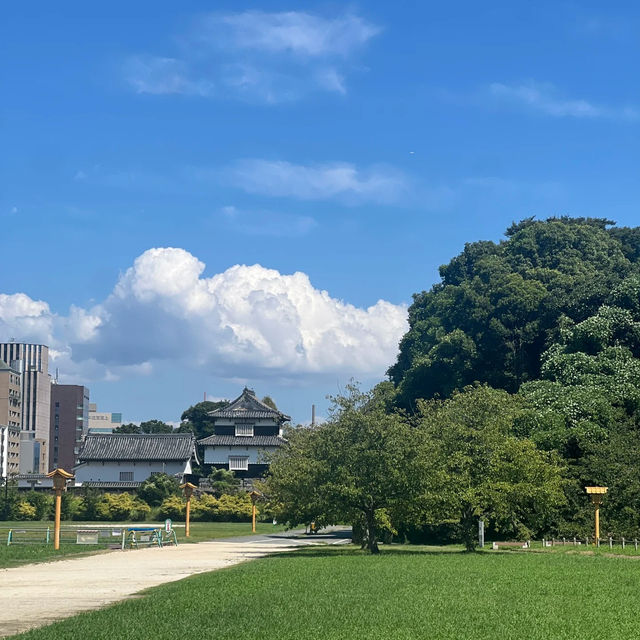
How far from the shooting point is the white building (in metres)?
94.2

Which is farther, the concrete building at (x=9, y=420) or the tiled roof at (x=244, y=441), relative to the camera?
the concrete building at (x=9, y=420)

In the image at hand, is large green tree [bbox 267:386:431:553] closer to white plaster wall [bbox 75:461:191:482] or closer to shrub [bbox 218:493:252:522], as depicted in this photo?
shrub [bbox 218:493:252:522]

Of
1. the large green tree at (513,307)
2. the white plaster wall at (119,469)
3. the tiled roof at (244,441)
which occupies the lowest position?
the white plaster wall at (119,469)

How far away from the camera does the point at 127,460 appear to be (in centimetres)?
9412

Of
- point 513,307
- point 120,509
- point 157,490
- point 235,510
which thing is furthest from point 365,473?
point 157,490

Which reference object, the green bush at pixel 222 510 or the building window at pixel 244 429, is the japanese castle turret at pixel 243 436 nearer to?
the building window at pixel 244 429

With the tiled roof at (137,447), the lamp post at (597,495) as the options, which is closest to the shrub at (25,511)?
the tiled roof at (137,447)

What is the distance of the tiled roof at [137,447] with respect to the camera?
94.2m

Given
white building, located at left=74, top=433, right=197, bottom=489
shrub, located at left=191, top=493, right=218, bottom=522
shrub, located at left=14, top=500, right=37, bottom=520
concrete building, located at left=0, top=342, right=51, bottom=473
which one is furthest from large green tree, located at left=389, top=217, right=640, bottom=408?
concrete building, located at left=0, top=342, right=51, bottom=473

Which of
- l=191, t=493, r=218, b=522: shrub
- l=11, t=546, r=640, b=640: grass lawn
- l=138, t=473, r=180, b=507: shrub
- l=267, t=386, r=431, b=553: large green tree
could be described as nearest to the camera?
l=11, t=546, r=640, b=640: grass lawn

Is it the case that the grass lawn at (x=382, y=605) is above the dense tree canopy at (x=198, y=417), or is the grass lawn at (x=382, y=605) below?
below

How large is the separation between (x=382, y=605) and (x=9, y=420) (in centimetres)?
14499

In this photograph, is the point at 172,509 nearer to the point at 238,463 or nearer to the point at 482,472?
the point at 238,463

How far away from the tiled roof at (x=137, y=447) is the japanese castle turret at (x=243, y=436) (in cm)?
290
